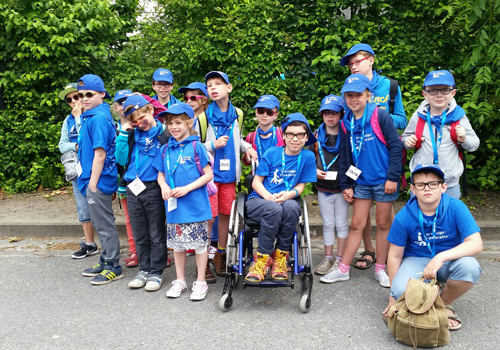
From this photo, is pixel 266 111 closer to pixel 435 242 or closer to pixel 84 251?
pixel 435 242

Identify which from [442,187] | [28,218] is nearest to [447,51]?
[442,187]

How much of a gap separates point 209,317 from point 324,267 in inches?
55.6

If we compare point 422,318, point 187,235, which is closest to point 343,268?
point 422,318

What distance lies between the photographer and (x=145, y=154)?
4.11 metres

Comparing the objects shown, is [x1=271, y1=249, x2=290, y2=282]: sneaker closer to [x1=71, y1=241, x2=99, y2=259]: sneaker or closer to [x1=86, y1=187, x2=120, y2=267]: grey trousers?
[x1=86, y1=187, x2=120, y2=267]: grey trousers

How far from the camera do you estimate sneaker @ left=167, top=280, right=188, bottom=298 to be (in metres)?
3.91

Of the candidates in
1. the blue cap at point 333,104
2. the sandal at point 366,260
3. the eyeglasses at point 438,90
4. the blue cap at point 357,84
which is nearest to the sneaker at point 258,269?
the sandal at point 366,260

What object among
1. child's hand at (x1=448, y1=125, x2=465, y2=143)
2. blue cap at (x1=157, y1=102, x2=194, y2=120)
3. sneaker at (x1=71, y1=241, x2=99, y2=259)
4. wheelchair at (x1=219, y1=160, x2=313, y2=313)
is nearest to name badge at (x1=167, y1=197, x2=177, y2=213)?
wheelchair at (x1=219, y1=160, x2=313, y2=313)

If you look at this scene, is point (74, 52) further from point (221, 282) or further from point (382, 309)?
point (382, 309)

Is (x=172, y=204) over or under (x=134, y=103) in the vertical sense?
under

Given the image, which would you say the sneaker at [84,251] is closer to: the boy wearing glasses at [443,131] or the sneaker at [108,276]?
the sneaker at [108,276]

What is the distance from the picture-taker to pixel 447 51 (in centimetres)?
642

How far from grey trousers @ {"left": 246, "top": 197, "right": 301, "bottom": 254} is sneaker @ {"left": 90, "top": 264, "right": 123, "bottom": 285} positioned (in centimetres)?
163

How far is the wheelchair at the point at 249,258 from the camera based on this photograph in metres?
3.56
